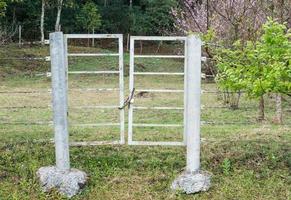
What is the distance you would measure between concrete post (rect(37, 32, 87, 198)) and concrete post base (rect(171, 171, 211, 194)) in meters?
1.14

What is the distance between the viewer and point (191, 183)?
19.5 feet

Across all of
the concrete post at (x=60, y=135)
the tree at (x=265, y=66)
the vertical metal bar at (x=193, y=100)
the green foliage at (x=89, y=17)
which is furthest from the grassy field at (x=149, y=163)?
the green foliage at (x=89, y=17)

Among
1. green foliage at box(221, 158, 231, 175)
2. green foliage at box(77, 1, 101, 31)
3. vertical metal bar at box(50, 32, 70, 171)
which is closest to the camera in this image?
vertical metal bar at box(50, 32, 70, 171)

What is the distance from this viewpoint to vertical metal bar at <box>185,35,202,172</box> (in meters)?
5.87

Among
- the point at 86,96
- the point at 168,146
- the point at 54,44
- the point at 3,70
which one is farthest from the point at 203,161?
the point at 3,70

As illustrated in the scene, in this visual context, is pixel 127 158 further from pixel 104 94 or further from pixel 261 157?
pixel 104 94

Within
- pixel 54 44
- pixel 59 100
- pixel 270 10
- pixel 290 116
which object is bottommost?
pixel 290 116

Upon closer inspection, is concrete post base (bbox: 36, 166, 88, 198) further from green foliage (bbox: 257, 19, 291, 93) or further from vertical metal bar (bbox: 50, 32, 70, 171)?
green foliage (bbox: 257, 19, 291, 93)

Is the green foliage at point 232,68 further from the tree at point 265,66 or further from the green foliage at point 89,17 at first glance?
the green foliage at point 89,17

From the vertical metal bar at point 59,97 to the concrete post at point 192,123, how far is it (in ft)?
4.56

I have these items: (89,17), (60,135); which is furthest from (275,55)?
(89,17)

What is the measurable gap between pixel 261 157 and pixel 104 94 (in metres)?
10.4

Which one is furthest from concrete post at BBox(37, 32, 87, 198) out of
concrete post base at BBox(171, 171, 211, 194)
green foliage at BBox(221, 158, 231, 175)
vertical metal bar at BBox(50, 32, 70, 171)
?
green foliage at BBox(221, 158, 231, 175)

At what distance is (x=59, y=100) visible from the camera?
5.88m
